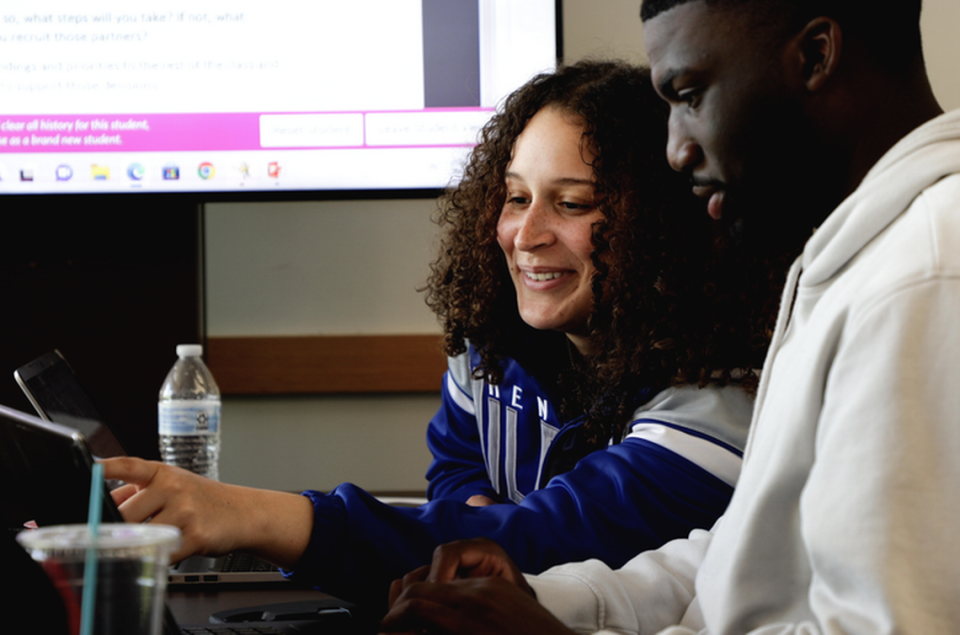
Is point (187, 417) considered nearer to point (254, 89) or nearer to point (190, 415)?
point (190, 415)

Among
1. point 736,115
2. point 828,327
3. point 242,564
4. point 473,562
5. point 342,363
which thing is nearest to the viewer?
point 828,327

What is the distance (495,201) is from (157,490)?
0.72 m

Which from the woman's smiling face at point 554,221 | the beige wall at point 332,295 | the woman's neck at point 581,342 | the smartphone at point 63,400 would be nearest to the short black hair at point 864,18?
the woman's smiling face at point 554,221

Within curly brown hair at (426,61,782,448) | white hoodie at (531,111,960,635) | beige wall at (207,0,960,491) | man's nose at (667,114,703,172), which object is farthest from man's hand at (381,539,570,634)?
beige wall at (207,0,960,491)

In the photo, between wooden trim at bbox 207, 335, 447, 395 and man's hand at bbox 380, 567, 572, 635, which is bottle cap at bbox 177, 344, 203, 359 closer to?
wooden trim at bbox 207, 335, 447, 395

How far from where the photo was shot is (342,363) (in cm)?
184

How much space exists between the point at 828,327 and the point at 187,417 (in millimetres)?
1291

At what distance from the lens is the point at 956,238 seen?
1.46 ft

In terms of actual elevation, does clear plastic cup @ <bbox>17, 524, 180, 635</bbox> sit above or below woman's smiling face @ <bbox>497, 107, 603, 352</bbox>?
below

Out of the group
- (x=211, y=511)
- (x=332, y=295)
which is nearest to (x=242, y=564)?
(x=211, y=511)

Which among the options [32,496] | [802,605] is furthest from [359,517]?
[802,605]

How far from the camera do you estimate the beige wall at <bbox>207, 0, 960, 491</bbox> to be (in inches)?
72.9

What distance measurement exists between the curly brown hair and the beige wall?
2.04ft

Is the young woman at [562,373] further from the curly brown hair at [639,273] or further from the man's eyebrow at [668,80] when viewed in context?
the man's eyebrow at [668,80]
